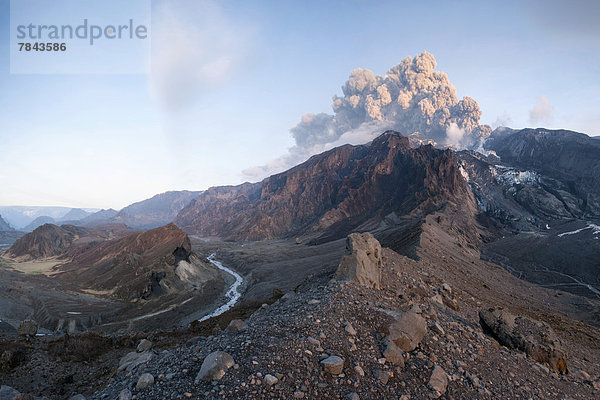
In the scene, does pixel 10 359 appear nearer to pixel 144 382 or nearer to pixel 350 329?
pixel 144 382

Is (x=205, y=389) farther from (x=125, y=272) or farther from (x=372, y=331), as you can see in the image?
(x=125, y=272)

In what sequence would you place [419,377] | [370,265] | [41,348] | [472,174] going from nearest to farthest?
[419,377] → [370,265] → [41,348] → [472,174]

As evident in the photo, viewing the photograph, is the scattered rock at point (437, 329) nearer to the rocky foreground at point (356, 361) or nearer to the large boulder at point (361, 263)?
the rocky foreground at point (356, 361)

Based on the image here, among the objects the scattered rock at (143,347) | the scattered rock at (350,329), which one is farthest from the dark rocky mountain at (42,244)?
the scattered rock at (350,329)

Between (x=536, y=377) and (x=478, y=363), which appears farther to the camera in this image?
(x=536, y=377)

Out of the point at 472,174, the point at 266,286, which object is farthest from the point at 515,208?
the point at 266,286
